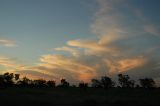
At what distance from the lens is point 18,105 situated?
40.7 meters

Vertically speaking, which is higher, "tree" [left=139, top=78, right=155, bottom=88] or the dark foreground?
"tree" [left=139, top=78, right=155, bottom=88]

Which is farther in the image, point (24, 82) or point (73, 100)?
point (24, 82)

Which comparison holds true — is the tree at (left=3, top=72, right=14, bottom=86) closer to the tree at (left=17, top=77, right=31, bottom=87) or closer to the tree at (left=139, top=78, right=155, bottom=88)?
the tree at (left=17, top=77, right=31, bottom=87)

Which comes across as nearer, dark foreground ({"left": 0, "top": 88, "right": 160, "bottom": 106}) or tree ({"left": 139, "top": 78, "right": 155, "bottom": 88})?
dark foreground ({"left": 0, "top": 88, "right": 160, "bottom": 106})

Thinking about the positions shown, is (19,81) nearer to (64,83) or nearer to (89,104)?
(64,83)

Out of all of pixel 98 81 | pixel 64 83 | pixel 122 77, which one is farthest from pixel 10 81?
pixel 122 77

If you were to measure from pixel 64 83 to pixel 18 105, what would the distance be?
125m

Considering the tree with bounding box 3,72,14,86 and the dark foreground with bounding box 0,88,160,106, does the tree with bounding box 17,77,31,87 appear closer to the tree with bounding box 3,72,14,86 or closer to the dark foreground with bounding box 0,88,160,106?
the tree with bounding box 3,72,14,86

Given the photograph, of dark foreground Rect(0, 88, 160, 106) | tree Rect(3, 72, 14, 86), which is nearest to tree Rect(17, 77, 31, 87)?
tree Rect(3, 72, 14, 86)

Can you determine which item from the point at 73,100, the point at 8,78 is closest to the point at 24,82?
the point at 8,78

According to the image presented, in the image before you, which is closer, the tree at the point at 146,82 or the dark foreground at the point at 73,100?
the dark foreground at the point at 73,100

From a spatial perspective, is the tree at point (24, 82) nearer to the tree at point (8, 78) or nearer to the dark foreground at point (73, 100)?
the tree at point (8, 78)

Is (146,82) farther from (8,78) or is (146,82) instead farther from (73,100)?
(73,100)

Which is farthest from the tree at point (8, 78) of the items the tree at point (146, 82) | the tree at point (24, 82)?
the tree at point (146, 82)
